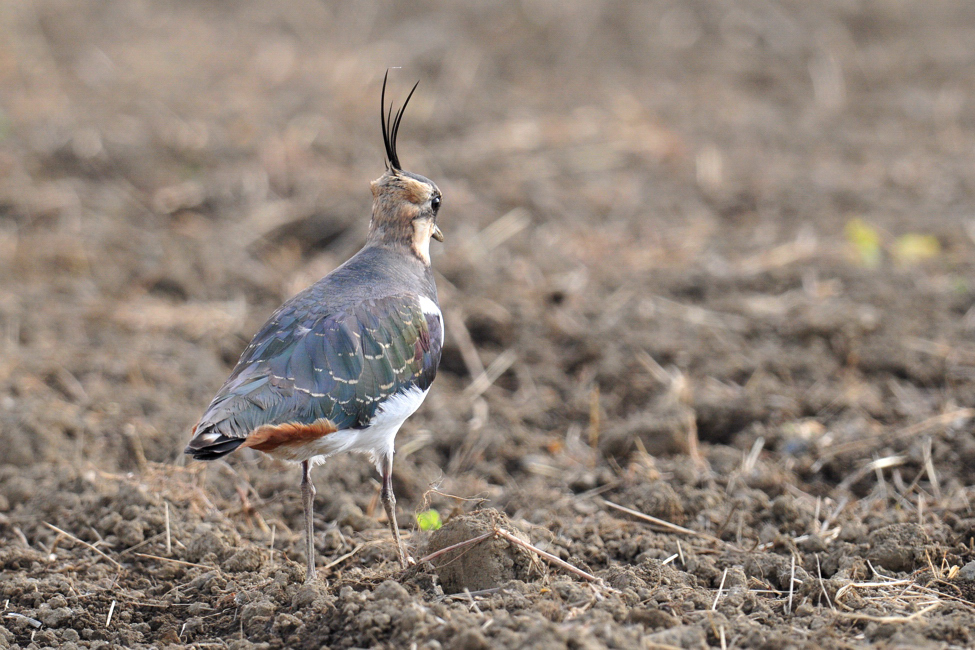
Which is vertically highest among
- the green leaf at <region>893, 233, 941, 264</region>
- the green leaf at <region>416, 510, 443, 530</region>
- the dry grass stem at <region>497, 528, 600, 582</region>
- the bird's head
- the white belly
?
the bird's head

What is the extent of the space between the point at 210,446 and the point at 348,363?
2.35ft

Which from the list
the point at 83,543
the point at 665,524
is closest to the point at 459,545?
the point at 665,524

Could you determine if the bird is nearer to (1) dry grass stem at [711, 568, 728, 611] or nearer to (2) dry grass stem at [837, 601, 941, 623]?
(1) dry grass stem at [711, 568, 728, 611]

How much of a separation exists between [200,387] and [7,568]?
2016mm

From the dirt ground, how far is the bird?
1.31ft

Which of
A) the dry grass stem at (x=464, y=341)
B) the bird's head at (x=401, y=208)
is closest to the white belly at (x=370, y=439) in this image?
the bird's head at (x=401, y=208)

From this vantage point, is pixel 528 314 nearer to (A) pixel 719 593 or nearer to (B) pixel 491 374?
(B) pixel 491 374

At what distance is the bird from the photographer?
3822mm

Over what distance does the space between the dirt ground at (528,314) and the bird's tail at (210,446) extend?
649 millimetres

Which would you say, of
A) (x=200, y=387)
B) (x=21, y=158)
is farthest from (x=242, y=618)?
(x=21, y=158)

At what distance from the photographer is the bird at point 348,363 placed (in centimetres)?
382

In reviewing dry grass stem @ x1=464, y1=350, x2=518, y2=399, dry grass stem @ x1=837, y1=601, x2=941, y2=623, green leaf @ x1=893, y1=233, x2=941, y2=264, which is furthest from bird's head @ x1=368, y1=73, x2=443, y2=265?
green leaf @ x1=893, y1=233, x2=941, y2=264

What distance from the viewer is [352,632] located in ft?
Answer: 11.7

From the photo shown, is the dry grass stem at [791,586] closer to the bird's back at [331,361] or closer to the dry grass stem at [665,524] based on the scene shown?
the dry grass stem at [665,524]
